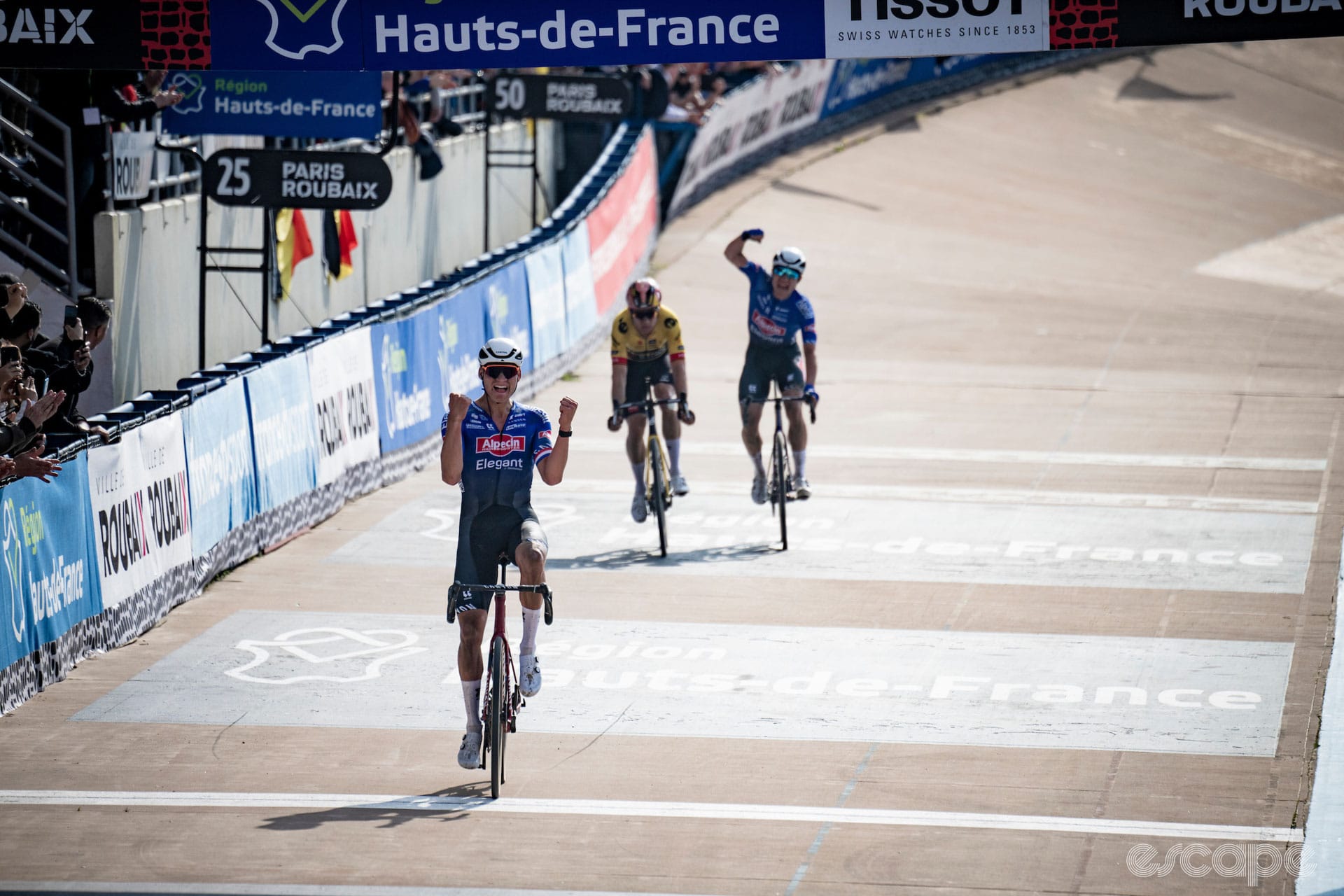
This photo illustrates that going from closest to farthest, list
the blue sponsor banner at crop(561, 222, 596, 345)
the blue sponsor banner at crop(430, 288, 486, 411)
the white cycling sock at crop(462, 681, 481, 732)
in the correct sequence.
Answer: the white cycling sock at crop(462, 681, 481, 732)
the blue sponsor banner at crop(430, 288, 486, 411)
the blue sponsor banner at crop(561, 222, 596, 345)

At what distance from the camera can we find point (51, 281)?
15602 millimetres

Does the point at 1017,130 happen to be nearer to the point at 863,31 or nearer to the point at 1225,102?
the point at 1225,102

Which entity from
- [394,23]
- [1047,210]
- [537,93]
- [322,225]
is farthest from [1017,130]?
[394,23]

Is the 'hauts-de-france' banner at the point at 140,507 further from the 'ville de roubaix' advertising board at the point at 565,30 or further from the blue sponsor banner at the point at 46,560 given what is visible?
the 'ville de roubaix' advertising board at the point at 565,30

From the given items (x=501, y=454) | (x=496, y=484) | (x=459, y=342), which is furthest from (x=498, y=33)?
(x=459, y=342)

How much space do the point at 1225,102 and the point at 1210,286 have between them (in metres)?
19.2

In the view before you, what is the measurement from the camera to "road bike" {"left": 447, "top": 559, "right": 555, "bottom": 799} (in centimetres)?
898

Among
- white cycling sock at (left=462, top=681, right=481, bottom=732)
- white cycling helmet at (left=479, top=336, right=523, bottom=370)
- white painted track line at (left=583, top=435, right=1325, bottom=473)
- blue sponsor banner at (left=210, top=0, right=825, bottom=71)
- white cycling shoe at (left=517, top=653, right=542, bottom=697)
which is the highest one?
blue sponsor banner at (left=210, top=0, right=825, bottom=71)

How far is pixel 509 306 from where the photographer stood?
69.8ft

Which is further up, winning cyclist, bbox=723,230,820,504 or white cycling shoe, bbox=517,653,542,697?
winning cyclist, bbox=723,230,820,504

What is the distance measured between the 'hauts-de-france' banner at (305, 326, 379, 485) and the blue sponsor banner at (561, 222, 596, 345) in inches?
278

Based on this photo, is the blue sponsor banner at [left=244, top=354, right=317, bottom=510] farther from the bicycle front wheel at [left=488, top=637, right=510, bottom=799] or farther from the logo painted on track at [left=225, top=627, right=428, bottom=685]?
the bicycle front wheel at [left=488, top=637, right=510, bottom=799]

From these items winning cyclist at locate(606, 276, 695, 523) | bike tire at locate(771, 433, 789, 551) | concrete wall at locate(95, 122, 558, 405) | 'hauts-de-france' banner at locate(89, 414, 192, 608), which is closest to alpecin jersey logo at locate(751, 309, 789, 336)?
winning cyclist at locate(606, 276, 695, 523)

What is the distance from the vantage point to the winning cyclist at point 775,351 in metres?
15.2
